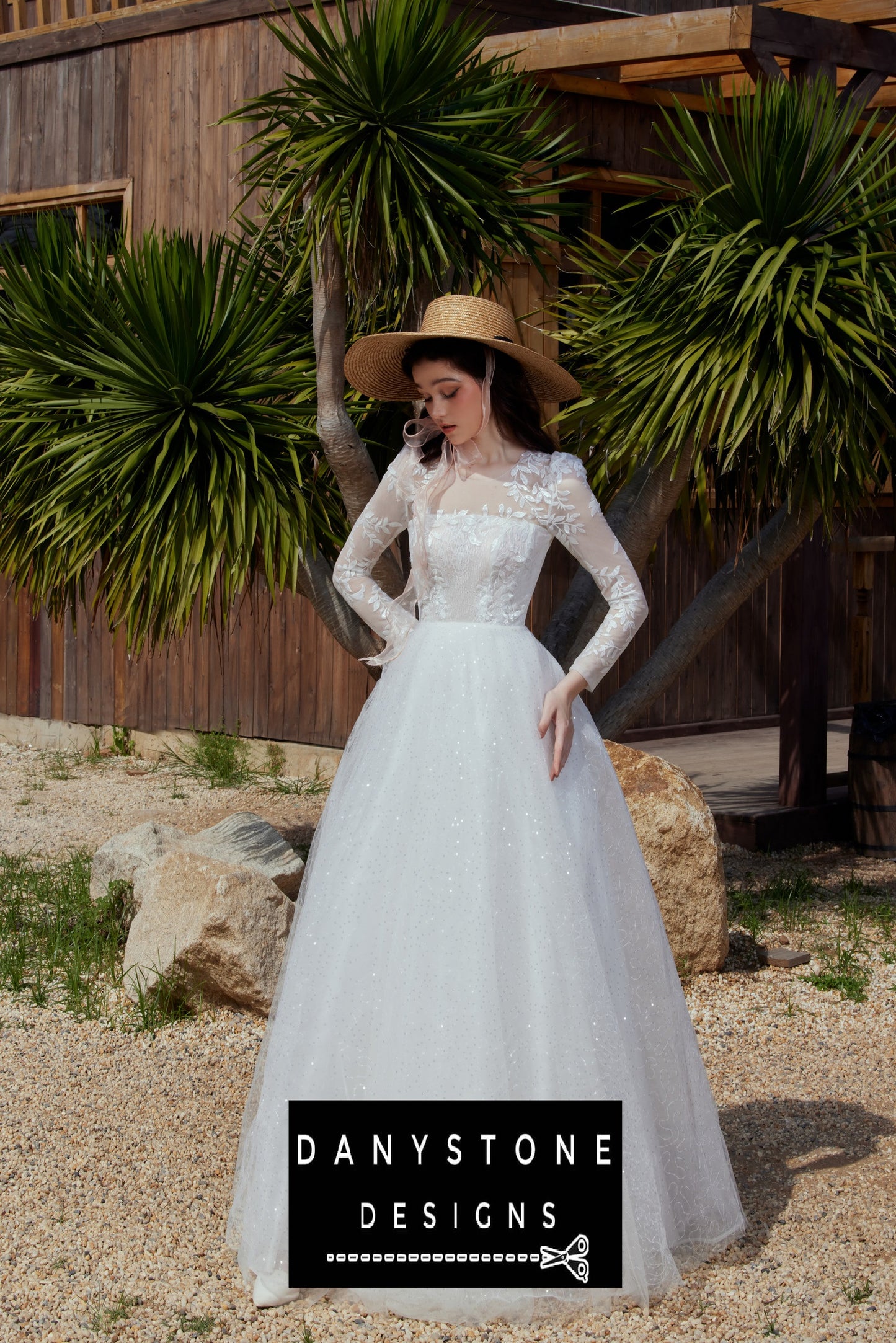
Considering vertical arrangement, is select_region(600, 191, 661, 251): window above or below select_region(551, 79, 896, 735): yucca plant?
above

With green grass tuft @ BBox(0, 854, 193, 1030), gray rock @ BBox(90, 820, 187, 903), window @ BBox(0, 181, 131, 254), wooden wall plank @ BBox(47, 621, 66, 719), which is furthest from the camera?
wooden wall plank @ BBox(47, 621, 66, 719)

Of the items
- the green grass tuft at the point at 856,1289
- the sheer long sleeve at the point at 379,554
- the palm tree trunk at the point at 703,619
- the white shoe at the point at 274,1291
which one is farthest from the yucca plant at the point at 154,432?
the green grass tuft at the point at 856,1289

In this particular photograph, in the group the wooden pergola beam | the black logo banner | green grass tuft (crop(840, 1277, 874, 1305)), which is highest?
the wooden pergola beam

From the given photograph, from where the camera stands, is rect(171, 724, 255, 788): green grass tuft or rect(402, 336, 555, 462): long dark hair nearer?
rect(402, 336, 555, 462): long dark hair

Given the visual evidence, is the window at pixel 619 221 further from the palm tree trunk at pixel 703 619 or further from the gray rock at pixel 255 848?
the gray rock at pixel 255 848

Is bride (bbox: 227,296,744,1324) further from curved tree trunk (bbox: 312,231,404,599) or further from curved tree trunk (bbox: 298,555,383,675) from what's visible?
curved tree trunk (bbox: 298,555,383,675)

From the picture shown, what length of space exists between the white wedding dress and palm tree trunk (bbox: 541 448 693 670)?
184 centimetres

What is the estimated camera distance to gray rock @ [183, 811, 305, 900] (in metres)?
4.46

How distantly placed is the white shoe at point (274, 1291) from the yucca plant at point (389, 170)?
240 cm

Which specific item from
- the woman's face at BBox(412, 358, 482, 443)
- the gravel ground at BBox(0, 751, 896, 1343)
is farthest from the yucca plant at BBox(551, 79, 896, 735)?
the gravel ground at BBox(0, 751, 896, 1343)

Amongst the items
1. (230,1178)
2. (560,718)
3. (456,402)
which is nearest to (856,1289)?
(560,718)

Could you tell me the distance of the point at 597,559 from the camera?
2730mm

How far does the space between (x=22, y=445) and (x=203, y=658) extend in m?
3.34

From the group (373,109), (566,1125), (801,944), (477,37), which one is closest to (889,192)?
(477,37)
